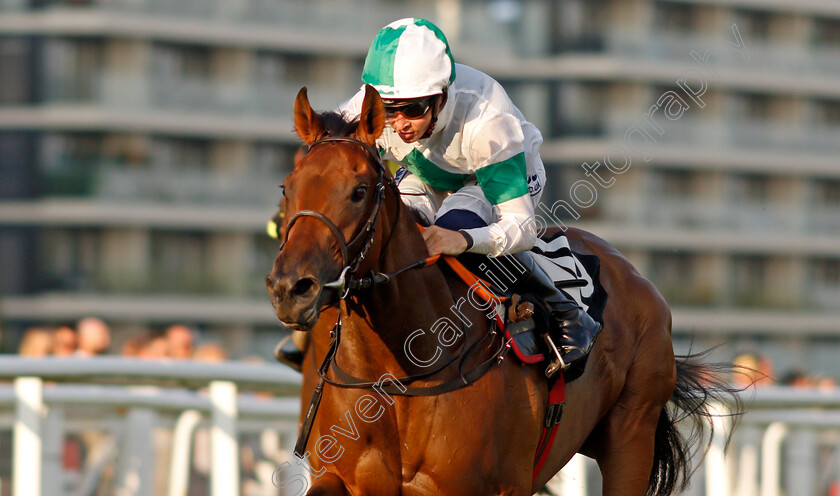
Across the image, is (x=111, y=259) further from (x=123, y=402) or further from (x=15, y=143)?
(x=123, y=402)

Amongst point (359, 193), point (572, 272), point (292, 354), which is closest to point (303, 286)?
point (359, 193)

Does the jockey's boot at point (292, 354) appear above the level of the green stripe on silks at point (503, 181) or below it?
below

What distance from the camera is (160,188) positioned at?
26594 mm

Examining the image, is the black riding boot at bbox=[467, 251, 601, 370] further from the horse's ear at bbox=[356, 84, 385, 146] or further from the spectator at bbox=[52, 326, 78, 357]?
the spectator at bbox=[52, 326, 78, 357]

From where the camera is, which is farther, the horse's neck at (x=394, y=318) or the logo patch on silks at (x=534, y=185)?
the logo patch on silks at (x=534, y=185)

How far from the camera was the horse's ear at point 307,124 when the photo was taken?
10.5ft

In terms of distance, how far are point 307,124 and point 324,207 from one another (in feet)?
1.16

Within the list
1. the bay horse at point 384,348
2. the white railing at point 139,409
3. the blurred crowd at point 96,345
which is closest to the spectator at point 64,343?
the blurred crowd at point 96,345

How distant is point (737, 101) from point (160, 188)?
16614 mm

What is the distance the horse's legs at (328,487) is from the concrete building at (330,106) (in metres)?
17.7

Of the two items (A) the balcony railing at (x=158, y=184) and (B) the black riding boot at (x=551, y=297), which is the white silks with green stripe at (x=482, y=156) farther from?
(A) the balcony railing at (x=158, y=184)

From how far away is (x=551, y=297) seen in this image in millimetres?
4004

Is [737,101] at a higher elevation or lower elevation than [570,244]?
lower

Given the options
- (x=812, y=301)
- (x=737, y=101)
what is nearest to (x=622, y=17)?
(x=737, y=101)
